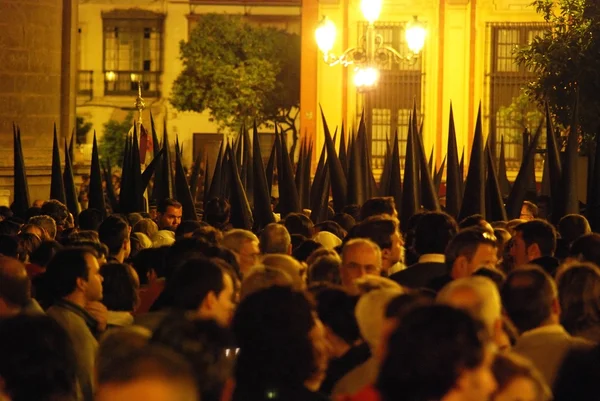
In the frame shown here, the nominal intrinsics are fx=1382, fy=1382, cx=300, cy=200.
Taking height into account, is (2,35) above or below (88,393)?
above

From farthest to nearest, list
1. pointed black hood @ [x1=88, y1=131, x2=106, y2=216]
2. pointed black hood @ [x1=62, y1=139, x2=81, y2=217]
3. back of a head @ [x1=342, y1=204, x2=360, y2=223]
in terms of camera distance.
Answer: pointed black hood @ [x1=62, y1=139, x2=81, y2=217], pointed black hood @ [x1=88, y1=131, x2=106, y2=216], back of a head @ [x1=342, y1=204, x2=360, y2=223]

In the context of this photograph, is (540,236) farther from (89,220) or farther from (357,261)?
Answer: (89,220)

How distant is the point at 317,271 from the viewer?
657cm

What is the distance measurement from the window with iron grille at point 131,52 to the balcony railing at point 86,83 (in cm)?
46

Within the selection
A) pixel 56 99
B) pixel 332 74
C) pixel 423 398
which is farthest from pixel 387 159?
pixel 332 74

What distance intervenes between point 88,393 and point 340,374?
90 centimetres

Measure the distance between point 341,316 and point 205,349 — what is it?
116 cm

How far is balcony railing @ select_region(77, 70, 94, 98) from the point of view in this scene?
44.3 metres

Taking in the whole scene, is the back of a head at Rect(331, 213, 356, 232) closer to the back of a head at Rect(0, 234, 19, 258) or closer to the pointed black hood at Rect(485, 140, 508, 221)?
the pointed black hood at Rect(485, 140, 508, 221)

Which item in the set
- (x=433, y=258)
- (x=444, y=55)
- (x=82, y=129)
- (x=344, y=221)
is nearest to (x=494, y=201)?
(x=344, y=221)

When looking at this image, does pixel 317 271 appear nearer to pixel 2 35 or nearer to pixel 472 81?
pixel 2 35

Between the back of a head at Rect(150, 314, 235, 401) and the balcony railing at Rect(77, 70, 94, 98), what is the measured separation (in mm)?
40904

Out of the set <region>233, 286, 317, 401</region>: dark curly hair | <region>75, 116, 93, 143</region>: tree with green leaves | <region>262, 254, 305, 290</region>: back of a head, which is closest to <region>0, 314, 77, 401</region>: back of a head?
<region>233, 286, 317, 401</region>: dark curly hair

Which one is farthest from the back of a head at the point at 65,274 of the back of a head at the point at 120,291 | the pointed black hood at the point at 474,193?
the pointed black hood at the point at 474,193
